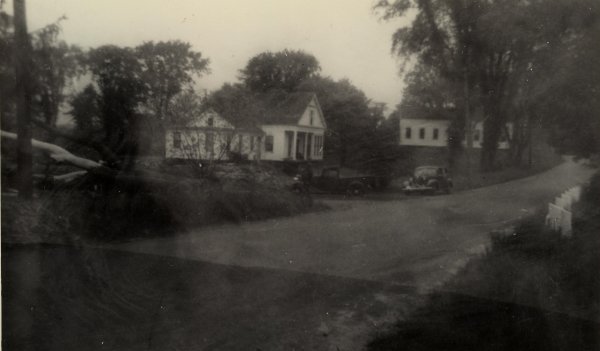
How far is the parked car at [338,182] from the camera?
264cm

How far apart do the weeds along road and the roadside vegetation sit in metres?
0.10

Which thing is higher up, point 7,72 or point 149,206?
point 7,72

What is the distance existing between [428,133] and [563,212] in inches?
34.2

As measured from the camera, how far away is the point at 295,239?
3.00 meters

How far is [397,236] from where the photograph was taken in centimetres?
270

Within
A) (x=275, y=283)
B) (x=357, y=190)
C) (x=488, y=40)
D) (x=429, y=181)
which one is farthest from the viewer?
(x=275, y=283)

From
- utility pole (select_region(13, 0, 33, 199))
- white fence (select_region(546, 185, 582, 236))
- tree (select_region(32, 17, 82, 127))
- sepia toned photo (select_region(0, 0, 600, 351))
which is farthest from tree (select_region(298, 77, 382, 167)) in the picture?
utility pole (select_region(13, 0, 33, 199))

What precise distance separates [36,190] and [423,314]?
1967mm

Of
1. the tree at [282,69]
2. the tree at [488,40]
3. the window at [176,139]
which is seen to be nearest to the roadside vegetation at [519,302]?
the tree at [488,40]

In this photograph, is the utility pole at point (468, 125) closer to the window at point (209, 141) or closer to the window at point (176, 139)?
the window at point (209, 141)

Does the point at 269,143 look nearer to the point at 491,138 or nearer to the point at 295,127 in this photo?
the point at 295,127

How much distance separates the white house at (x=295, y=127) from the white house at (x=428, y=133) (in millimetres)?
374

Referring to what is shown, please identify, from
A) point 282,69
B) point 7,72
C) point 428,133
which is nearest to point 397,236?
point 428,133

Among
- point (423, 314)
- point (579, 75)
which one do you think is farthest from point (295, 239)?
point (579, 75)
